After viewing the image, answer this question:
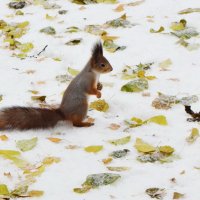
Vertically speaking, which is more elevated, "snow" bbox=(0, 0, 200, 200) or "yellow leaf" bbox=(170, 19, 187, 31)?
"yellow leaf" bbox=(170, 19, 187, 31)

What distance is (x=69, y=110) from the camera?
349 centimetres

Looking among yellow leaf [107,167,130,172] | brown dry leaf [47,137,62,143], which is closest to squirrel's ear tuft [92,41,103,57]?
brown dry leaf [47,137,62,143]

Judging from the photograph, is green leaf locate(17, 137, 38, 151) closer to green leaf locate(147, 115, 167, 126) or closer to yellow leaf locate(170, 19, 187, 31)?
green leaf locate(147, 115, 167, 126)

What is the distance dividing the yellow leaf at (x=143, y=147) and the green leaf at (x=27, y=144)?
63cm

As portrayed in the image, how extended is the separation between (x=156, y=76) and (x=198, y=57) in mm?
448

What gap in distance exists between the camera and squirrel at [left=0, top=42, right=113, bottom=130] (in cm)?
332

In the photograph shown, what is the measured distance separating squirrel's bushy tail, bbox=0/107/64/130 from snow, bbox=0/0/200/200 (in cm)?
5

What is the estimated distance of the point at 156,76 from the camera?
4.20m

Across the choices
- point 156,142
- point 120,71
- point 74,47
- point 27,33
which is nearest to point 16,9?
point 27,33

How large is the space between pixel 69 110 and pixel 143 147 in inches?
25.0

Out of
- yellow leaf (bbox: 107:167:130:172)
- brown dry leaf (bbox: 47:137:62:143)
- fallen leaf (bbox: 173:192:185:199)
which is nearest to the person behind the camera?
fallen leaf (bbox: 173:192:185:199)

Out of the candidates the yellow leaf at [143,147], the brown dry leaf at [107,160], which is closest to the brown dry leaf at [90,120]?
the yellow leaf at [143,147]

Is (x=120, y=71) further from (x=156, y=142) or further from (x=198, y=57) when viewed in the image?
(x=156, y=142)

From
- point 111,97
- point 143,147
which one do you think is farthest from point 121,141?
point 111,97
